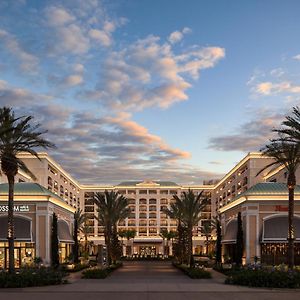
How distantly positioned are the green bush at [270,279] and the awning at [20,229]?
30.0m

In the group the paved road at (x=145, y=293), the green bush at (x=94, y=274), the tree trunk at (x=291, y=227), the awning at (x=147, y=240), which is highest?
the tree trunk at (x=291, y=227)

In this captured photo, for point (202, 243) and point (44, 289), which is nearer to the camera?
point (44, 289)

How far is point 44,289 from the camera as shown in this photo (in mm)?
31875

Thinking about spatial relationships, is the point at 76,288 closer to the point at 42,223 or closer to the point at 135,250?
the point at 42,223

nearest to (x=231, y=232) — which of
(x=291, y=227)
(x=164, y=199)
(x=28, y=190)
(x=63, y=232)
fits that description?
(x=63, y=232)

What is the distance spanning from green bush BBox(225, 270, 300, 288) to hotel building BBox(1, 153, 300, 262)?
24706mm

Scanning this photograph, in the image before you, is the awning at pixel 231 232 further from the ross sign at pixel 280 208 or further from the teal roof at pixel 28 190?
the teal roof at pixel 28 190

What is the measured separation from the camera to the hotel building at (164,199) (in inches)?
2352

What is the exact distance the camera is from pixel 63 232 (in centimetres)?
6762

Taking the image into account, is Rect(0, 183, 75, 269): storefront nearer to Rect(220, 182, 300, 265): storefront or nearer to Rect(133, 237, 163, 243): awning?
Rect(220, 182, 300, 265): storefront

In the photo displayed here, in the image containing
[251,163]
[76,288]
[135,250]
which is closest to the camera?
[76,288]

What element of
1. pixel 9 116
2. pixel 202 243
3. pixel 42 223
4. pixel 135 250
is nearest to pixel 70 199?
pixel 135 250

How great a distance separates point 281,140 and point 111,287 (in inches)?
669

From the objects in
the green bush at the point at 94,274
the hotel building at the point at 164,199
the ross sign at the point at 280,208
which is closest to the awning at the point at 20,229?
the hotel building at the point at 164,199
